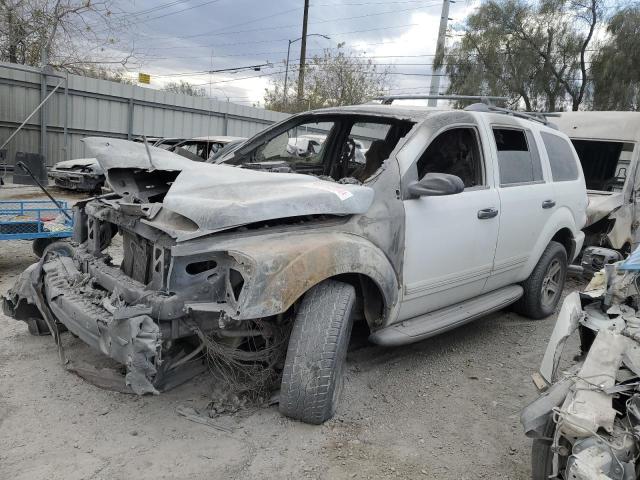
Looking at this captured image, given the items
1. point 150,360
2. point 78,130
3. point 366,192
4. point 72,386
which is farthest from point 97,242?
point 78,130

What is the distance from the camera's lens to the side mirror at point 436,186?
3336 millimetres

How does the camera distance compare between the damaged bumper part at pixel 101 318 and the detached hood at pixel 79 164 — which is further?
the detached hood at pixel 79 164

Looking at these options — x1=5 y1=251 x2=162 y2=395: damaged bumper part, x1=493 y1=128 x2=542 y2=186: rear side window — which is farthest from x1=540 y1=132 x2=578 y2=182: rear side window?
x1=5 y1=251 x2=162 y2=395: damaged bumper part

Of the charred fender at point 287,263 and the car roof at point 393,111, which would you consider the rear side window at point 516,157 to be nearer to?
the car roof at point 393,111

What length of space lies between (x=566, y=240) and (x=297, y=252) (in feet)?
12.7

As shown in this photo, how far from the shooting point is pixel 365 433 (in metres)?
3.17

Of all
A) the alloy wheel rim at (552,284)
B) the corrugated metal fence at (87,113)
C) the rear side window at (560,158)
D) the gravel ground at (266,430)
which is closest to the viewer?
the gravel ground at (266,430)

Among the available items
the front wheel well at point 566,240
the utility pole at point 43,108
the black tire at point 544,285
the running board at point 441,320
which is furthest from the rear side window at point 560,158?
the utility pole at point 43,108

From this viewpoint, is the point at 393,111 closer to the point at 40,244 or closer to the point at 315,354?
the point at 315,354

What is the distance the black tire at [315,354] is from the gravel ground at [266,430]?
0.18 m

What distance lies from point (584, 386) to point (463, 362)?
81.5 inches

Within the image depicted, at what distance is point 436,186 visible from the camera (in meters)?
3.37

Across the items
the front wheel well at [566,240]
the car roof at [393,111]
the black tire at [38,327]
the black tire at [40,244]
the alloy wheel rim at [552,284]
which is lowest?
the black tire at [38,327]

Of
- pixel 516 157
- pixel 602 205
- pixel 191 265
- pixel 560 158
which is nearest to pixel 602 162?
pixel 602 205
